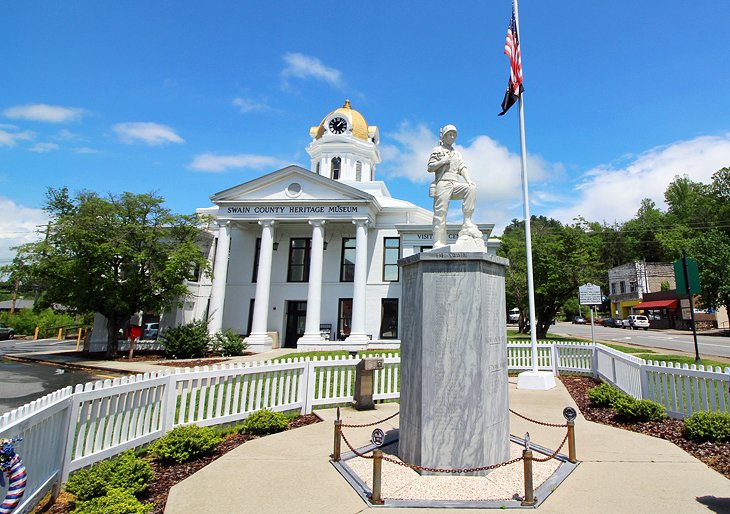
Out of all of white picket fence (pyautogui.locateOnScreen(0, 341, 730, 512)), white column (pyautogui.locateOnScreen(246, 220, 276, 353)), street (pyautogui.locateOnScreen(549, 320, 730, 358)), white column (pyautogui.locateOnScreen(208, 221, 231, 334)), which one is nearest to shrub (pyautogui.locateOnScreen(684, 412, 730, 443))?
white picket fence (pyautogui.locateOnScreen(0, 341, 730, 512))

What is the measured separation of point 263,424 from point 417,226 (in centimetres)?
1912

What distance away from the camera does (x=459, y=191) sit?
6918mm

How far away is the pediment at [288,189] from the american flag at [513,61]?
13.9 m

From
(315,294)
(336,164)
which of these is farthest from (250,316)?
(336,164)

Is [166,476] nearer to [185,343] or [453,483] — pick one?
[453,483]

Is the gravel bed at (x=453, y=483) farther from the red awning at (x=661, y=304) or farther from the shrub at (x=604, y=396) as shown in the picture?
the red awning at (x=661, y=304)

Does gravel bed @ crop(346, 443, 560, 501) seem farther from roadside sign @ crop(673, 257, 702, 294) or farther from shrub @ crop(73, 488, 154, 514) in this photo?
roadside sign @ crop(673, 257, 702, 294)

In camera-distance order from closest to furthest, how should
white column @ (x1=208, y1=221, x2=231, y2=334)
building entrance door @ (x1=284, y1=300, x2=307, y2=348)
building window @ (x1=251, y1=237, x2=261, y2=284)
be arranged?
white column @ (x1=208, y1=221, x2=231, y2=334) < building entrance door @ (x1=284, y1=300, x2=307, y2=348) < building window @ (x1=251, y1=237, x2=261, y2=284)

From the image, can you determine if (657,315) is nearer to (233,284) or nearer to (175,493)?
(233,284)

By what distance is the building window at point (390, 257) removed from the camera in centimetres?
2666

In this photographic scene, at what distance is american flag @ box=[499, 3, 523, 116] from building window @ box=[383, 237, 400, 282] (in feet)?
51.0

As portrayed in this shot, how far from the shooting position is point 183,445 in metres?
5.79

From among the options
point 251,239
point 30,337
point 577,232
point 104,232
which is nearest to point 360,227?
point 251,239

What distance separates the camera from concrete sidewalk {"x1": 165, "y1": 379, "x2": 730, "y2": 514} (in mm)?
4320
